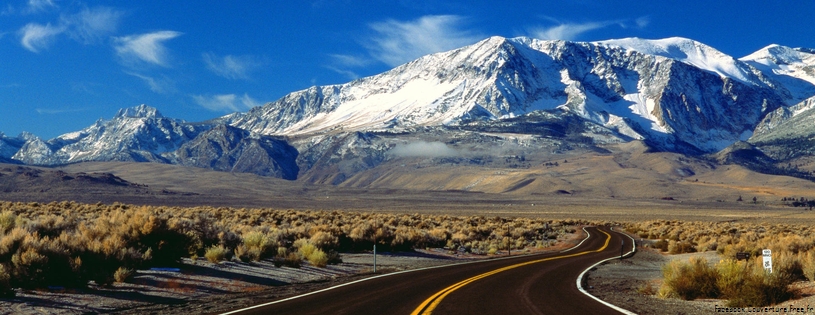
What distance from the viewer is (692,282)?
15.8 metres

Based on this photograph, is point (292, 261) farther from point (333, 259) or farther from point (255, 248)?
point (333, 259)

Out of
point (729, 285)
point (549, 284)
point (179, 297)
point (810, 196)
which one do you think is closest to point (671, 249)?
point (549, 284)

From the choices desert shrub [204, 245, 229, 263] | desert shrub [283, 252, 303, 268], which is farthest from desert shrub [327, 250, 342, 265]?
desert shrub [204, 245, 229, 263]

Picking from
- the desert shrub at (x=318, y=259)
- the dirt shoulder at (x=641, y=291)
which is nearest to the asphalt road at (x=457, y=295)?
the dirt shoulder at (x=641, y=291)

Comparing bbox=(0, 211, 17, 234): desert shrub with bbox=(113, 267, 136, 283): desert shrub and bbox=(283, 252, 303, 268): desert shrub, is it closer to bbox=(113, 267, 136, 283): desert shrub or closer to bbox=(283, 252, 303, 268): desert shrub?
bbox=(113, 267, 136, 283): desert shrub

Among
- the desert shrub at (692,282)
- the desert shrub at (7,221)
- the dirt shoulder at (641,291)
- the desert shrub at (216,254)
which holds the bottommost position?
the dirt shoulder at (641,291)

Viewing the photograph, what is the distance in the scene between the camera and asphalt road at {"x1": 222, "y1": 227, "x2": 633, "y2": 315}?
43.8ft

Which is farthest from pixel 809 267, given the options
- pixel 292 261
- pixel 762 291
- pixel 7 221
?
pixel 7 221

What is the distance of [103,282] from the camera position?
14711 millimetres

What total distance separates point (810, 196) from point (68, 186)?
7954 inches

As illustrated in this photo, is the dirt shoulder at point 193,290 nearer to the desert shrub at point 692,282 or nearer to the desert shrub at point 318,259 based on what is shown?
the desert shrub at point 318,259

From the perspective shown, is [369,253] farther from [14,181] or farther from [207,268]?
[14,181]

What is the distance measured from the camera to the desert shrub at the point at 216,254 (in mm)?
19625

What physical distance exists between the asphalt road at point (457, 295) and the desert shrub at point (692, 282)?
2135mm
